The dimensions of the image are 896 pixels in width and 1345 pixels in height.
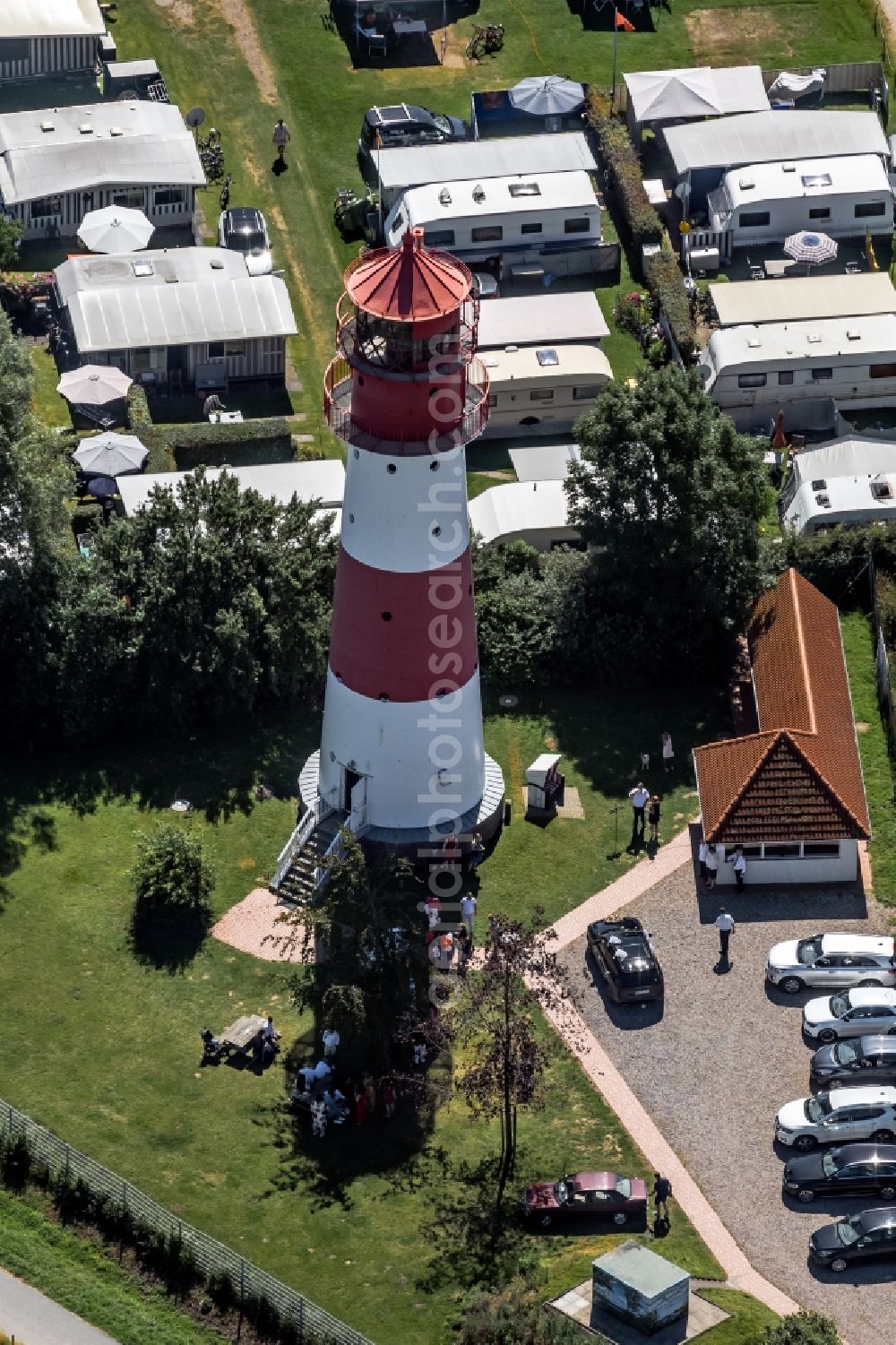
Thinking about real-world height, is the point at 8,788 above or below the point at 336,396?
below

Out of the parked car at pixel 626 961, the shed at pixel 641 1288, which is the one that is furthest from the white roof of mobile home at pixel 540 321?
the shed at pixel 641 1288

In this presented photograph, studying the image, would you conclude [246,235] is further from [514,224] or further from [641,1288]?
[641,1288]

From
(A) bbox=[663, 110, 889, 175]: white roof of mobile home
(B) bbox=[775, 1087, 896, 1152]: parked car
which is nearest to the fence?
(B) bbox=[775, 1087, 896, 1152]: parked car

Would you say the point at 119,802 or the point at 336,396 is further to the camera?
the point at 119,802

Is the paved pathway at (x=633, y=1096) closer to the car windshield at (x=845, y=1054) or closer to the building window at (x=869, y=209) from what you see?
the car windshield at (x=845, y=1054)

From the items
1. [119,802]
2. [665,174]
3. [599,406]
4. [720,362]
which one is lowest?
[119,802]

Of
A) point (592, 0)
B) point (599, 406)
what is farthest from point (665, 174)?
point (599, 406)

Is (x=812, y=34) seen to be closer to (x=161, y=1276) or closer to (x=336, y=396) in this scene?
(x=336, y=396)
